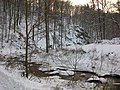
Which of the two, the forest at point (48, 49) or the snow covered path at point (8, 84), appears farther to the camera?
the forest at point (48, 49)

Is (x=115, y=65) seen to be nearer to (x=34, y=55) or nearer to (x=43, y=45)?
(x=34, y=55)

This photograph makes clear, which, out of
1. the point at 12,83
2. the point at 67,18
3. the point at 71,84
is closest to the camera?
the point at 12,83

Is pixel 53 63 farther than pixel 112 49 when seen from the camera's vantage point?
No

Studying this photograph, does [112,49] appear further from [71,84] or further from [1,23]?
[1,23]

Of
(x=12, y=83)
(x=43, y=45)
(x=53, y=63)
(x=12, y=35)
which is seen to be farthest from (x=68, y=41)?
(x=12, y=83)

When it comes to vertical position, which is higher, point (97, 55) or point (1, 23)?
point (1, 23)

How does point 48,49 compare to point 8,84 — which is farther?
point 48,49

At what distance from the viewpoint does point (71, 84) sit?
1512cm

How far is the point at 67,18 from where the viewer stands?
89.8 metres

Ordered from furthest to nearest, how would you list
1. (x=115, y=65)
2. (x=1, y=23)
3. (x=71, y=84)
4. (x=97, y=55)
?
1. (x=1, y=23)
2. (x=97, y=55)
3. (x=115, y=65)
4. (x=71, y=84)

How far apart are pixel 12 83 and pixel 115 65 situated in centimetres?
1544

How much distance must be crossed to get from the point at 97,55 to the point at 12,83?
18.7 m

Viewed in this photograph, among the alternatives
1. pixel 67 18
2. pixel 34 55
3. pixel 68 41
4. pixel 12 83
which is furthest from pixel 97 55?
pixel 67 18

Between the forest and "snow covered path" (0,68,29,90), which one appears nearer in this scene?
"snow covered path" (0,68,29,90)
